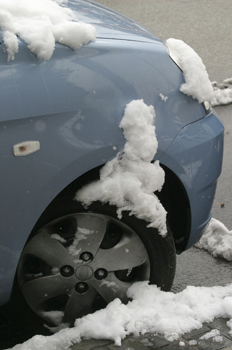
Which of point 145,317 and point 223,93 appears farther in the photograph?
point 223,93

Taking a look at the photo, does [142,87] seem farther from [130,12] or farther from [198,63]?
[130,12]

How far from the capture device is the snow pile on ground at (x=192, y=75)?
2.61 metres

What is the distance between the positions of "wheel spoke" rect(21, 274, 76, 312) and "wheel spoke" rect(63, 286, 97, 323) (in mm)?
61

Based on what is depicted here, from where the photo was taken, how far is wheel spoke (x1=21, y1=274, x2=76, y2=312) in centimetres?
243

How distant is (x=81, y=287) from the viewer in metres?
2.47

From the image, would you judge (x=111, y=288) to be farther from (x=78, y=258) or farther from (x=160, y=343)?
(x=160, y=343)

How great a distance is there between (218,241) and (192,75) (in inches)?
61.5

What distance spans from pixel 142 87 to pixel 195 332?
1197 millimetres

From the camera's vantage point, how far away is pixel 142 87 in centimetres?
241

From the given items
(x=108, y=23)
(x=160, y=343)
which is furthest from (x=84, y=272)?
(x=108, y=23)

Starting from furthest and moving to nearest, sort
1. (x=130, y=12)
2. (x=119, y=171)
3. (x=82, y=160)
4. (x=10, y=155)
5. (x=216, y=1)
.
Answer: (x=216, y=1) → (x=130, y=12) → (x=119, y=171) → (x=82, y=160) → (x=10, y=155)

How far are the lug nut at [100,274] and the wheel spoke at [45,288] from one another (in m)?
0.11

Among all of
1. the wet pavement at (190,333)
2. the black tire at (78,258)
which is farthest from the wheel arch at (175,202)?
the wet pavement at (190,333)

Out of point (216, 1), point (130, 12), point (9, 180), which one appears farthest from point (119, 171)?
point (216, 1)
